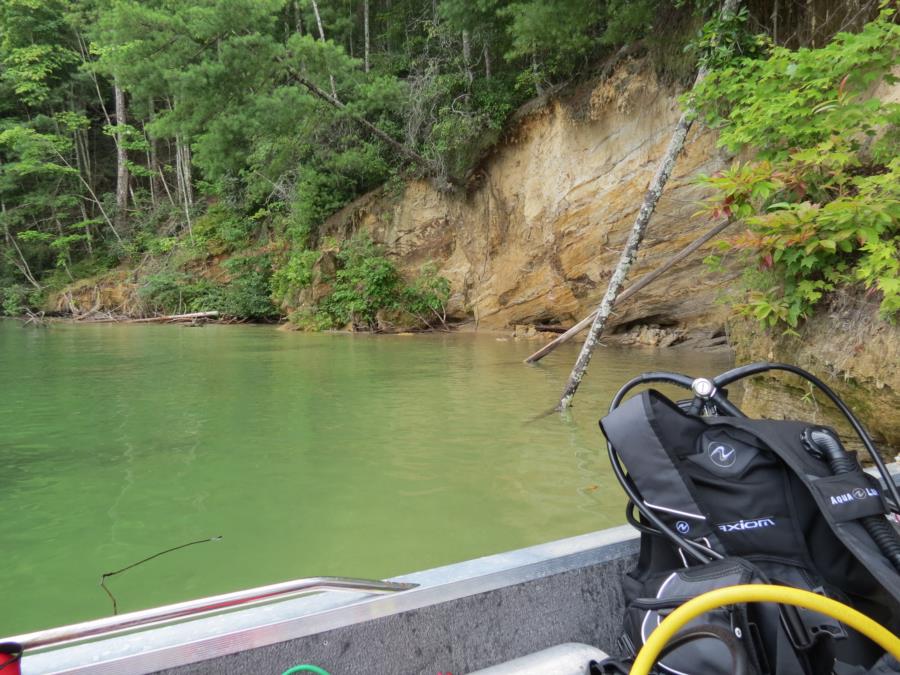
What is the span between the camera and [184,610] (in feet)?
3.74

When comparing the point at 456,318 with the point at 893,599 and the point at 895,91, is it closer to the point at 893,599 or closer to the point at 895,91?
the point at 895,91

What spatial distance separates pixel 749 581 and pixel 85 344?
48.5 feet

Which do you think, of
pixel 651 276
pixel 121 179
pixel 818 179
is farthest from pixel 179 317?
pixel 818 179

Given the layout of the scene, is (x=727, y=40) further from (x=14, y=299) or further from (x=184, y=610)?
(x=14, y=299)

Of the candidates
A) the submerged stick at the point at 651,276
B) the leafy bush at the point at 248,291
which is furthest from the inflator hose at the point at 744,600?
the leafy bush at the point at 248,291

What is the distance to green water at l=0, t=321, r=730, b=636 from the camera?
9.31 feet

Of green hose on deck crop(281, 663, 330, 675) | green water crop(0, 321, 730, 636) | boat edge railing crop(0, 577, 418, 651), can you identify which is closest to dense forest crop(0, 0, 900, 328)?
green water crop(0, 321, 730, 636)

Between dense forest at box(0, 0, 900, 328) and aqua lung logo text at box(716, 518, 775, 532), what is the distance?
7.95 ft

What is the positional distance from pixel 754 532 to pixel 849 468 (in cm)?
28

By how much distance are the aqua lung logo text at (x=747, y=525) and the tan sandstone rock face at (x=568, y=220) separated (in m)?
9.14

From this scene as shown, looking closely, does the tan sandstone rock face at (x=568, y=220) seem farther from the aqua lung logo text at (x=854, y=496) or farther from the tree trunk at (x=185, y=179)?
the tree trunk at (x=185, y=179)

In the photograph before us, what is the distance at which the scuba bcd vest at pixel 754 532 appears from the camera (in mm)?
1232

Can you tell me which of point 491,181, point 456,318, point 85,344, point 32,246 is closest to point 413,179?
point 491,181

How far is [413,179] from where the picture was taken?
16500mm
